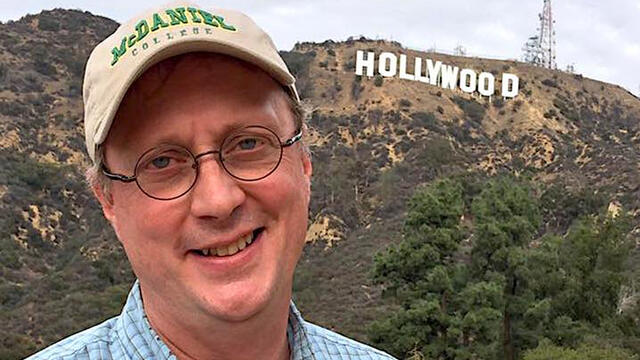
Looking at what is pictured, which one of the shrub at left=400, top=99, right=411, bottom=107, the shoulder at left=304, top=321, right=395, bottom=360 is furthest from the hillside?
the shoulder at left=304, top=321, right=395, bottom=360

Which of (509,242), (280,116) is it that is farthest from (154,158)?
(509,242)

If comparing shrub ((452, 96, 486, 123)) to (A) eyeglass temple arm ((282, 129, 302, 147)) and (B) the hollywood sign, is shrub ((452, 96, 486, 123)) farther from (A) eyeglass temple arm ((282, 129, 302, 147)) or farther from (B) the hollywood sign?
(A) eyeglass temple arm ((282, 129, 302, 147))

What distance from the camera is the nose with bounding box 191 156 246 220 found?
1658mm

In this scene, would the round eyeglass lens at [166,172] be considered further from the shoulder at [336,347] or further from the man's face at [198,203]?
the shoulder at [336,347]

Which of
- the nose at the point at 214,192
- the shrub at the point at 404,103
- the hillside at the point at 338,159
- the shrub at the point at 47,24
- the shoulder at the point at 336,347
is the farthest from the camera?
the shrub at the point at 404,103

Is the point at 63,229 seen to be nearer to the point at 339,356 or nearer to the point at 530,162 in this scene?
the point at 530,162

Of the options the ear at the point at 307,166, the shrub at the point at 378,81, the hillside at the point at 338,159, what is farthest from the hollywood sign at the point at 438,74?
the ear at the point at 307,166

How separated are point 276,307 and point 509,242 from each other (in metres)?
19.6

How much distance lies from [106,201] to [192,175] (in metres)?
0.27

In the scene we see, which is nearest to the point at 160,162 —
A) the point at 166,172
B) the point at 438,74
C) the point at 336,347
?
the point at 166,172

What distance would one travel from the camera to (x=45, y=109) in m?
44.8

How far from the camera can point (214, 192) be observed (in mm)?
1671

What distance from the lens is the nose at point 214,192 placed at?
166 cm

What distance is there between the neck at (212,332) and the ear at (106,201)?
22 centimetres
